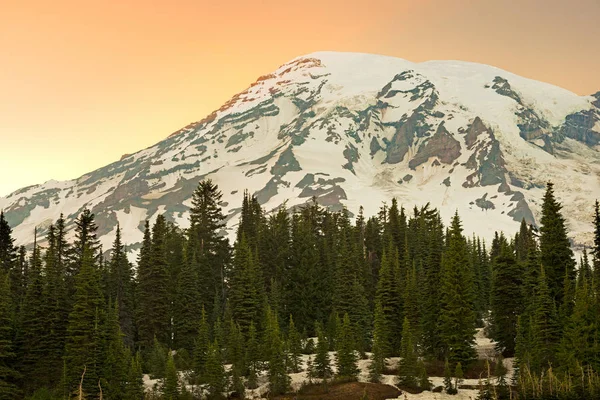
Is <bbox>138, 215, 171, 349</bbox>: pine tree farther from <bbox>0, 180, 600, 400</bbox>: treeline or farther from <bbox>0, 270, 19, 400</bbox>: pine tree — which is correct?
<bbox>0, 270, 19, 400</bbox>: pine tree

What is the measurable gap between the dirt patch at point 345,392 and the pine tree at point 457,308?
11024 millimetres

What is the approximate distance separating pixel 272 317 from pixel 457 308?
1958 cm

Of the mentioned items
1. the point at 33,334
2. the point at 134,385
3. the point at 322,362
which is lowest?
the point at 134,385

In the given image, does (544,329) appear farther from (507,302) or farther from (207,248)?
(207,248)

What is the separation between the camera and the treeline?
6006 cm

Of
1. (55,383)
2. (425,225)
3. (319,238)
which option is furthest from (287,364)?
(425,225)

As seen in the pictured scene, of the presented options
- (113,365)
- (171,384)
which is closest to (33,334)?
(113,365)

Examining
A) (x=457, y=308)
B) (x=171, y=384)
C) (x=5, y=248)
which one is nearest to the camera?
(x=171, y=384)

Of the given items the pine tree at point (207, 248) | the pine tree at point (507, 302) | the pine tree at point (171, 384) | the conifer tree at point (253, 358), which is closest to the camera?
the pine tree at point (171, 384)

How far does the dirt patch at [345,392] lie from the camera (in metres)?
56.4

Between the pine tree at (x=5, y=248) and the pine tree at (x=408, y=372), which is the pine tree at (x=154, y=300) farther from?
the pine tree at (x=408, y=372)

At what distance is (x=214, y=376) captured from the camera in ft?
202

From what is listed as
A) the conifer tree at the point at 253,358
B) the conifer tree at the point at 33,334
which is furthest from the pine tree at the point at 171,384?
the conifer tree at the point at 33,334

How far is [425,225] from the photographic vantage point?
416 ft
